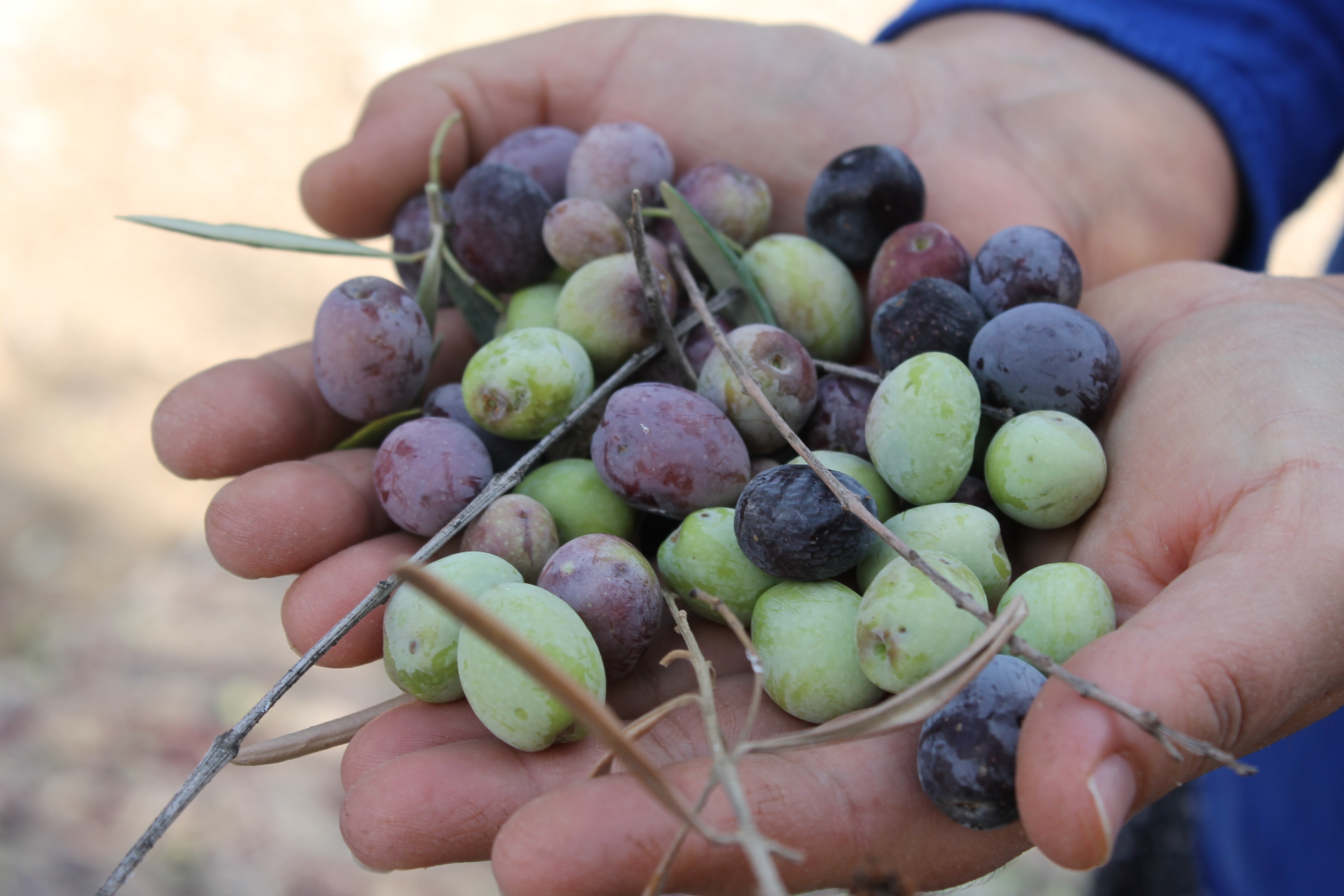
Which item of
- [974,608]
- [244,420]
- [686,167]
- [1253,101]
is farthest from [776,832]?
[1253,101]

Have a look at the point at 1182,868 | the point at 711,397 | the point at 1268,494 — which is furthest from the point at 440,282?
the point at 1182,868

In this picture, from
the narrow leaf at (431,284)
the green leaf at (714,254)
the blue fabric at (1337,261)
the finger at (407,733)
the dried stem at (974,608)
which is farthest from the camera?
the blue fabric at (1337,261)

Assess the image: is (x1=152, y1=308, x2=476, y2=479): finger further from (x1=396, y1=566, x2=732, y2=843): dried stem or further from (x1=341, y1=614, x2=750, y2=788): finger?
(x1=396, y1=566, x2=732, y2=843): dried stem

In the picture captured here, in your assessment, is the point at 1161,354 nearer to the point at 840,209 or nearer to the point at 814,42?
the point at 840,209

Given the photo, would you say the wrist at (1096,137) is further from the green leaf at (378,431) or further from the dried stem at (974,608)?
the green leaf at (378,431)

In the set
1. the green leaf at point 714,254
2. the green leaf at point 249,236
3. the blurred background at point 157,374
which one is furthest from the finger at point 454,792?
the blurred background at point 157,374

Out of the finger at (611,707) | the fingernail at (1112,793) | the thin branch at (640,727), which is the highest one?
the thin branch at (640,727)

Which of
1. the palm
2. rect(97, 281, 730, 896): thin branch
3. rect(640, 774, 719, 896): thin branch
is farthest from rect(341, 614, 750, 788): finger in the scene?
the palm
